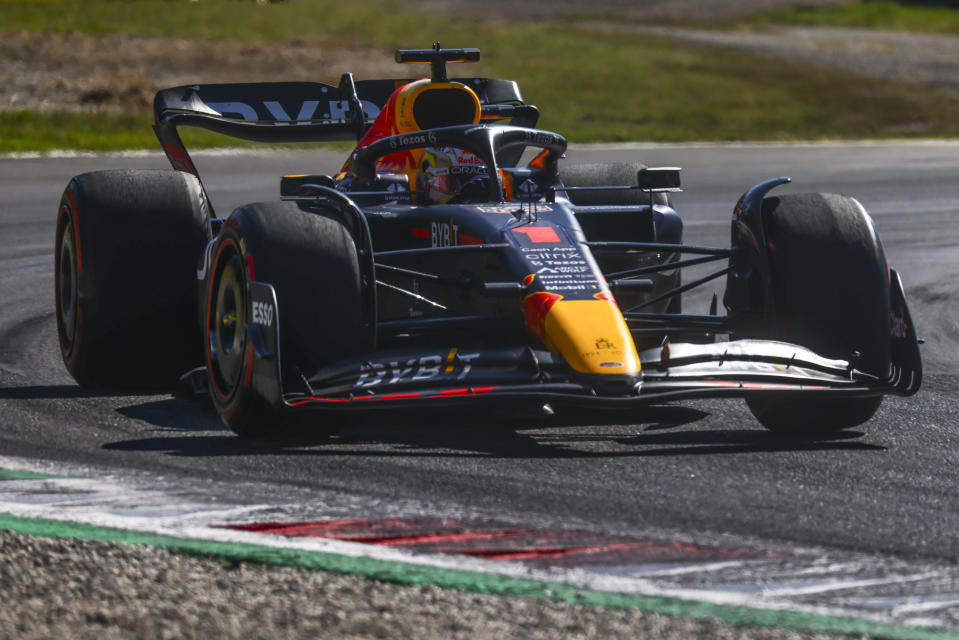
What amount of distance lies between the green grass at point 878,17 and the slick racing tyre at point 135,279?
172 ft

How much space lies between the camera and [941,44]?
162 feet

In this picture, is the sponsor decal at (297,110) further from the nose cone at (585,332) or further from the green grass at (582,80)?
the green grass at (582,80)

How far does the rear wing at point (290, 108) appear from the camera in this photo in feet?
30.6

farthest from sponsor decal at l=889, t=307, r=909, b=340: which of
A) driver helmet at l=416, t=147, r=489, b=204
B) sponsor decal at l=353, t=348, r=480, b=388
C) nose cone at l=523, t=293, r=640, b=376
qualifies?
driver helmet at l=416, t=147, r=489, b=204

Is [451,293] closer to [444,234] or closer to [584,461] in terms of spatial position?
[444,234]

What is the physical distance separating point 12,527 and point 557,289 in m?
2.43

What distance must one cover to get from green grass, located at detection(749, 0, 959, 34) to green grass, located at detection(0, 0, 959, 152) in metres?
11.9

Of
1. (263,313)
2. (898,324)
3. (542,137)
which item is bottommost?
(898,324)

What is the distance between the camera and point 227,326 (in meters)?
6.42

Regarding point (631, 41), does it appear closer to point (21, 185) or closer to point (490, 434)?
point (21, 185)

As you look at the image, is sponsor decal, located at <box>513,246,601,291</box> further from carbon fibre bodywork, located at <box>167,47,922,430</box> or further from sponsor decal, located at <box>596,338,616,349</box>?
sponsor decal, located at <box>596,338,616,349</box>

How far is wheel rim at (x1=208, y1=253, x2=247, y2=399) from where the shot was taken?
6219mm

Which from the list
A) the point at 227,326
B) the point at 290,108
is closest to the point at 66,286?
the point at 227,326

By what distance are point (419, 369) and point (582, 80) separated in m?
30.2
